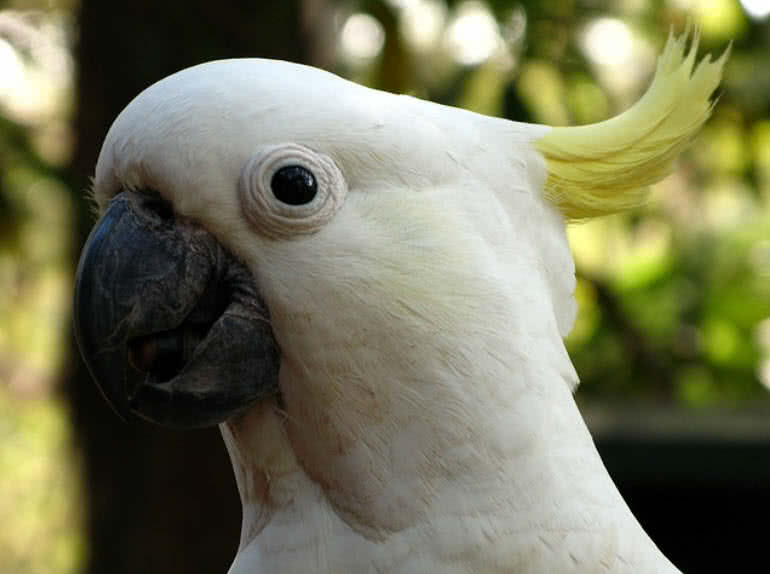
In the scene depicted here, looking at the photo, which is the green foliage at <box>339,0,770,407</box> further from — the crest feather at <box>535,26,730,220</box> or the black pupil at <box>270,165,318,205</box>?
the black pupil at <box>270,165,318,205</box>

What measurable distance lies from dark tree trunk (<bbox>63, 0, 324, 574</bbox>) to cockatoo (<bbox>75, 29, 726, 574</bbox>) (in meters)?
2.02

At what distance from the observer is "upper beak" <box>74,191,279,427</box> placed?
1485mm

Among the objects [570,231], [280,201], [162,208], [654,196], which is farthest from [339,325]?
[570,231]

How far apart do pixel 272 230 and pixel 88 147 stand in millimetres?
2460

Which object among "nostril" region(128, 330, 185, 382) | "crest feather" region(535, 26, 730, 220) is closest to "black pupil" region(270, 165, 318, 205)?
"nostril" region(128, 330, 185, 382)

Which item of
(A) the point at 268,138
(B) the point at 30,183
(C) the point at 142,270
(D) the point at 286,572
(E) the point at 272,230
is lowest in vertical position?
(B) the point at 30,183

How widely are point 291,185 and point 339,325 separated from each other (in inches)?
7.7

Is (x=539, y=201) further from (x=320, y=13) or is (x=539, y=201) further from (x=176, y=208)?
(x=320, y=13)

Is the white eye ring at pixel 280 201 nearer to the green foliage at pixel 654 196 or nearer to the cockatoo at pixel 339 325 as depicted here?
the cockatoo at pixel 339 325

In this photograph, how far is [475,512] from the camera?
150 cm

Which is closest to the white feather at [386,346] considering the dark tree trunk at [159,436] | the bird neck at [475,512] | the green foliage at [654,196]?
the bird neck at [475,512]

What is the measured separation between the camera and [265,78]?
4.96ft

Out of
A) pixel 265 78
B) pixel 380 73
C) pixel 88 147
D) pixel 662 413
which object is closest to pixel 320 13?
pixel 380 73

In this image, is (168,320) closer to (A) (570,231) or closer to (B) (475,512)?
(B) (475,512)
